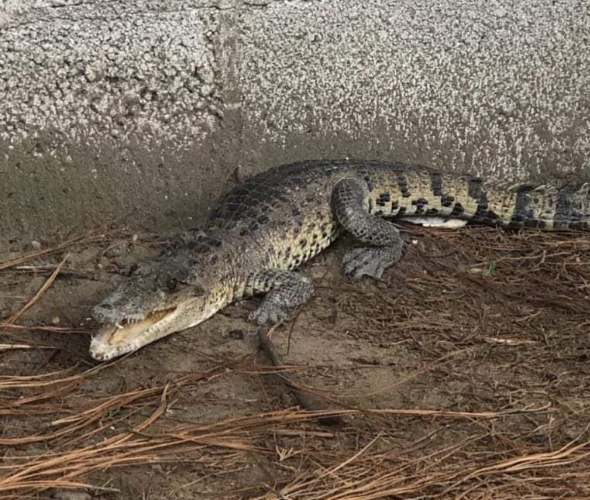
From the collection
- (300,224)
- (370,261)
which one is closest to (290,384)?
(370,261)

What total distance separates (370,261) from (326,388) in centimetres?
93

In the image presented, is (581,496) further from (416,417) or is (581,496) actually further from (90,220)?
(90,220)

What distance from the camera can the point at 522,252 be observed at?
384cm

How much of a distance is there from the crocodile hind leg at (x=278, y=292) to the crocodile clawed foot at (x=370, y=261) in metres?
0.23

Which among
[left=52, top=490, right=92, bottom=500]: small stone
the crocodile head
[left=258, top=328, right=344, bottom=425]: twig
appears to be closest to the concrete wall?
the crocodile head

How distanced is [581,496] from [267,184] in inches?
77.0

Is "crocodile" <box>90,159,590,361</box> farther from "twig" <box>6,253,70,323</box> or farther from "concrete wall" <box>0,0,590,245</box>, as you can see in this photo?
"twig" <box>6,253,70,323</box>

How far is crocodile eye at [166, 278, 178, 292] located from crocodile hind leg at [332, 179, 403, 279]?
0.83 metres

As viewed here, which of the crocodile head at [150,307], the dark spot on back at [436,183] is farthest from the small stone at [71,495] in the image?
the dark spot on back at [436,183]

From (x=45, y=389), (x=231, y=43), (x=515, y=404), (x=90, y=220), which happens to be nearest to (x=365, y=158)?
(x=231, y=43)

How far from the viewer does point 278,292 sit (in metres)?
3.54

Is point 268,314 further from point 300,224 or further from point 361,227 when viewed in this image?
point 361,227

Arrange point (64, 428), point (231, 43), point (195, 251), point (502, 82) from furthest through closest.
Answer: point (502, 82)
point (231, 43)
point (195, 251)
point (64, 428)

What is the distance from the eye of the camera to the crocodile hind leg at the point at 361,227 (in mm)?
3760
